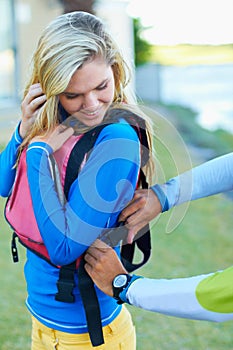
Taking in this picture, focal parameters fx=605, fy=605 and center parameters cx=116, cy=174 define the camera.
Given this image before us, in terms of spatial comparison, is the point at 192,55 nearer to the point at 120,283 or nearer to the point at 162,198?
the point at 162,198

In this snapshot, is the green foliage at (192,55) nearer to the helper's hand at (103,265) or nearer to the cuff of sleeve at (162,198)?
the cuff of sleeve at (162,198)

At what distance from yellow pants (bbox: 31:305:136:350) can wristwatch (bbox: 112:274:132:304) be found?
338 millimetres

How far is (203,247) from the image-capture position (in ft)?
18.4

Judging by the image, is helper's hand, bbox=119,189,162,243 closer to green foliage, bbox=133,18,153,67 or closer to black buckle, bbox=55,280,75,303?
black buckle, bbox=55,280,75,303

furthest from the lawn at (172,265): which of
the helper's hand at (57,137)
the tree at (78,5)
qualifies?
the tree at (78,5)

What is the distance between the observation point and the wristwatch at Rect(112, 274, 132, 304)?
161 centimetres

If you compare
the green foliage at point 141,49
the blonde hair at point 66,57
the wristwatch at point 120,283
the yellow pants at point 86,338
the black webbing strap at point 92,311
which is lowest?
the green foliage at point 141,49

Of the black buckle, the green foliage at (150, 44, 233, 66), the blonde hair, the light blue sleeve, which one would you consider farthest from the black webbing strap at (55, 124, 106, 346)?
the green foliage at (150, 44, 233, 66)

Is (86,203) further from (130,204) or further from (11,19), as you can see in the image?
(11,19)

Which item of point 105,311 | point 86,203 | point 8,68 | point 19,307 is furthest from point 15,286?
point 8,68

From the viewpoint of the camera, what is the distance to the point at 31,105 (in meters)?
1.83

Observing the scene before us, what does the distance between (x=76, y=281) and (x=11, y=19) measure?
10134mm

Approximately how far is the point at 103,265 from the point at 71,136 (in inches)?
15.6

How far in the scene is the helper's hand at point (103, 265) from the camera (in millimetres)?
1643
